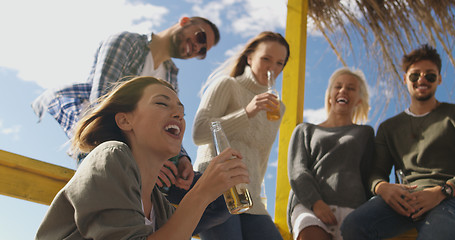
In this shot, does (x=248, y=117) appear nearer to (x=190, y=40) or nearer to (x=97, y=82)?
(x=190, y=40)

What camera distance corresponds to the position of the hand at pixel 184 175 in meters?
1.59

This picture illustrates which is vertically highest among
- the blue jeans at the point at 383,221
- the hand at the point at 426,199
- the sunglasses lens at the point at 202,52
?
the sunglasses lens at the point at 202,52

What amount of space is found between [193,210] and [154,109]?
0.39 m

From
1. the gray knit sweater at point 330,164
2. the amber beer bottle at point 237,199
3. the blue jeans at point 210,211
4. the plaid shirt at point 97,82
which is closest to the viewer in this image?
the amber beer bottle at point 237,199

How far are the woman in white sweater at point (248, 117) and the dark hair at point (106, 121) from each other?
634 millimetres

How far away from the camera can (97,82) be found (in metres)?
1.91

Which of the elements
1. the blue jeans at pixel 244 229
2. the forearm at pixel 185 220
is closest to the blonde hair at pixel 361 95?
the blue jeans at pixel 244 229

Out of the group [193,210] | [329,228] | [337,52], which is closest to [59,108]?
[193,210]

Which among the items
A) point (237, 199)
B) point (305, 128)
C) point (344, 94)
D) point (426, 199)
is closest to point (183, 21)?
point (305, 128)

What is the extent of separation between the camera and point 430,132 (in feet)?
7.62

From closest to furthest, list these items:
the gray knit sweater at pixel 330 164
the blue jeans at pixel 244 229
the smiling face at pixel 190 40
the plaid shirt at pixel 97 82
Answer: the blue jeans at pixel 244 229 → the plaid shirt at pixel 97 82 → the gray knit sweater at pixel 330 164 → the smiling face at pixel 190 40

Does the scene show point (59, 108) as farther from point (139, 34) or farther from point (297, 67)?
point (297, 67)

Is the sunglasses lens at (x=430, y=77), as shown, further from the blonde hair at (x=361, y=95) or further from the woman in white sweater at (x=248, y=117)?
the woman in white sweater at (x=248, y=117)

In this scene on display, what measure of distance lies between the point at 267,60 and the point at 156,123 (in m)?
Result: 1.31
